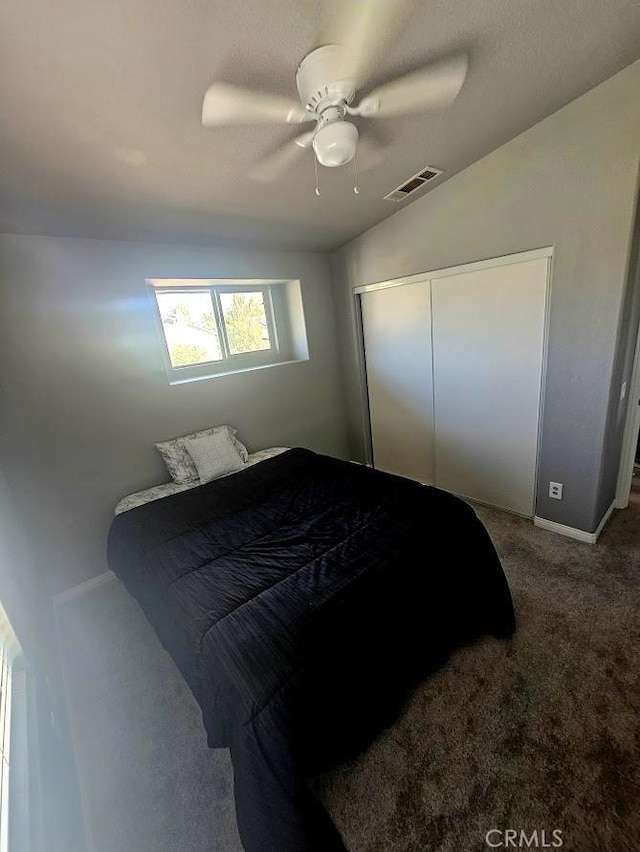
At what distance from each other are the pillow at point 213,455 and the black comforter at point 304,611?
1.49ft

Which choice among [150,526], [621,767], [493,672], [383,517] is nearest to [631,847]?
[621,767]

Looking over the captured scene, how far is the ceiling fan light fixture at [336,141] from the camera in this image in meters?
1.25

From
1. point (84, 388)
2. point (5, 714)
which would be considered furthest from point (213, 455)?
point (5, 714)

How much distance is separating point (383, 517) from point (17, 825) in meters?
1.47

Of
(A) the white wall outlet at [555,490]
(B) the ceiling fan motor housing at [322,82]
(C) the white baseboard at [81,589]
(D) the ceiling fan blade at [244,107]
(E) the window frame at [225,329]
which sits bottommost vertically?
(C) the white baseboard at [81,589]

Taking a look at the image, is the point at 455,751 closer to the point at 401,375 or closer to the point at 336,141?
the point at 336,141

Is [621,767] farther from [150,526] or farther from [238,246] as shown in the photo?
[238,246]

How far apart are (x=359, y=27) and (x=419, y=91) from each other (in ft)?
0.98

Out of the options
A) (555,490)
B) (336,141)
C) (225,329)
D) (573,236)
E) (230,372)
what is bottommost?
(555,490)

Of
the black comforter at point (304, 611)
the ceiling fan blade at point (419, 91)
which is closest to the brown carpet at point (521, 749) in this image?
the black comforter at point (304, 611)

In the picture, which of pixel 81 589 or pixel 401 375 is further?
pixel 401 375

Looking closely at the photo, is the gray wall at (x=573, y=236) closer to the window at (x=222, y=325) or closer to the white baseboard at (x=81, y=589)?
the window at (x=222, y=325)

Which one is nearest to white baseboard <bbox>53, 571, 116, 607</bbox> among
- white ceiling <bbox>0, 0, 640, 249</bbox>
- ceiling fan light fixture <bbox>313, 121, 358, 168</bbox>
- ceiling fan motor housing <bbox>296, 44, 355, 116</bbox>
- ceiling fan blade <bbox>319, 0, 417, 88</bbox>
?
white ceiling <bbox>0, 0, 640, 249</bbox>

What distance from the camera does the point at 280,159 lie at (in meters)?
1.76
